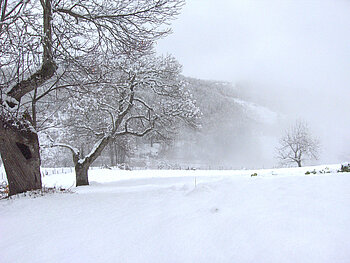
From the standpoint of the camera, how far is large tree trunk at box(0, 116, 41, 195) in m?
5.37

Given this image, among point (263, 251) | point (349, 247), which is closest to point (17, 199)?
point (263, 251)

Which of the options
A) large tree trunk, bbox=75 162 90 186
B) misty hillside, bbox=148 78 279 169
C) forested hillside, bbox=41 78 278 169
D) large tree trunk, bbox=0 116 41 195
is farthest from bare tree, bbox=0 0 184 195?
misty hillside, bbox=148 78 279 169

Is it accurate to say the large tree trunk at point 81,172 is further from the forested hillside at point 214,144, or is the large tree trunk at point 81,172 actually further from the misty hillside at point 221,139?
the misty hillside at point 221,139

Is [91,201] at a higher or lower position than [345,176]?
lower

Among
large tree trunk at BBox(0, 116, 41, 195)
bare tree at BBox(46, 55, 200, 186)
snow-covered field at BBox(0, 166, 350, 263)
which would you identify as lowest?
snow-covered field at BBox(0, 166, 350, 263)

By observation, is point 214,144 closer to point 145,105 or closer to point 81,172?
point 145,105

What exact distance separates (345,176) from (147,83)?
8326 millimetres

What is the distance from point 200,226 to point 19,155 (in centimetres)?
474

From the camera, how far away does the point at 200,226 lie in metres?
2.92

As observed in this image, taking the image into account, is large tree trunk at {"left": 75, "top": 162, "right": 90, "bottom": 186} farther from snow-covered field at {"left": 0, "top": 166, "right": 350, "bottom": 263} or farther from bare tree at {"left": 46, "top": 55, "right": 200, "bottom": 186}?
snow-covered field at {"left": 0, "top": 166, "right": 350, "bottom": 263}

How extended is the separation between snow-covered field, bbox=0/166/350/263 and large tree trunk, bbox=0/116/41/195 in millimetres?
1368

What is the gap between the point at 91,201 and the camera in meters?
4.58

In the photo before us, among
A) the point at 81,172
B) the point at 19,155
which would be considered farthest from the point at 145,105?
the point at 19,155

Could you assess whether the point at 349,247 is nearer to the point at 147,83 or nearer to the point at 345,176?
the point at 345,176
